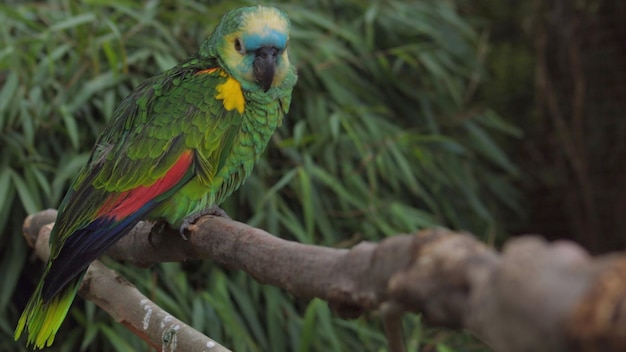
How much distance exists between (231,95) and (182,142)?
12 centimetres

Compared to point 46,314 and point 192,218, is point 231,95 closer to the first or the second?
point 192,218

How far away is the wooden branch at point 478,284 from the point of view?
47 cm

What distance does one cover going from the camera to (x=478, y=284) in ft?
1.79

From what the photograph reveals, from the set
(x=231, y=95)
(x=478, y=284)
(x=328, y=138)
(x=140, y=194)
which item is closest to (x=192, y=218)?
(x=140, y=194)

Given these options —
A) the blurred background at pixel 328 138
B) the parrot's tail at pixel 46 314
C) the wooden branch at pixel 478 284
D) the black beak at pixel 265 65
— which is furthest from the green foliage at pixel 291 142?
the wooden branch at pixel 478 284

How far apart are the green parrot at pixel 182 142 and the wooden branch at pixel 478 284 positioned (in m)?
0.43

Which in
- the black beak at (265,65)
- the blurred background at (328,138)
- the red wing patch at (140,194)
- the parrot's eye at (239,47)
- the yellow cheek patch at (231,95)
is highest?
the parrot's eye at (239,47)

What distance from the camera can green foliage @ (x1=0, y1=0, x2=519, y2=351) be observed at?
188 cm

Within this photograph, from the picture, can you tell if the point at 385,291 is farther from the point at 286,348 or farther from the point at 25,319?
the point at 286,348

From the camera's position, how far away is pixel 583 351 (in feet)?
1.54

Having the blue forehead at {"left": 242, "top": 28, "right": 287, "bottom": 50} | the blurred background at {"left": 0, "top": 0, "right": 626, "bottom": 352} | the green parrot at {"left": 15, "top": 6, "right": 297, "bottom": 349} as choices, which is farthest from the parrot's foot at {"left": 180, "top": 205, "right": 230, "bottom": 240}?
the blurred background at {"left": 0, "top": 0, "right": 626, "bottom": 352}

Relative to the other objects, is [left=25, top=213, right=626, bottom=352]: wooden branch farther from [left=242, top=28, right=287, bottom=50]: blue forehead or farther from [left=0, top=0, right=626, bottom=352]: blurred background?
[left=0, top=0, right=626, bottom=352]: blurred background

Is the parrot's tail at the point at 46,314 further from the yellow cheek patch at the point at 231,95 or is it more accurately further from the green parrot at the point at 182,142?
the yellow cheek patch at the point at 231,95

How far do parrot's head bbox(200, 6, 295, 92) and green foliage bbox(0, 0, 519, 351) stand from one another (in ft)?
2.09
